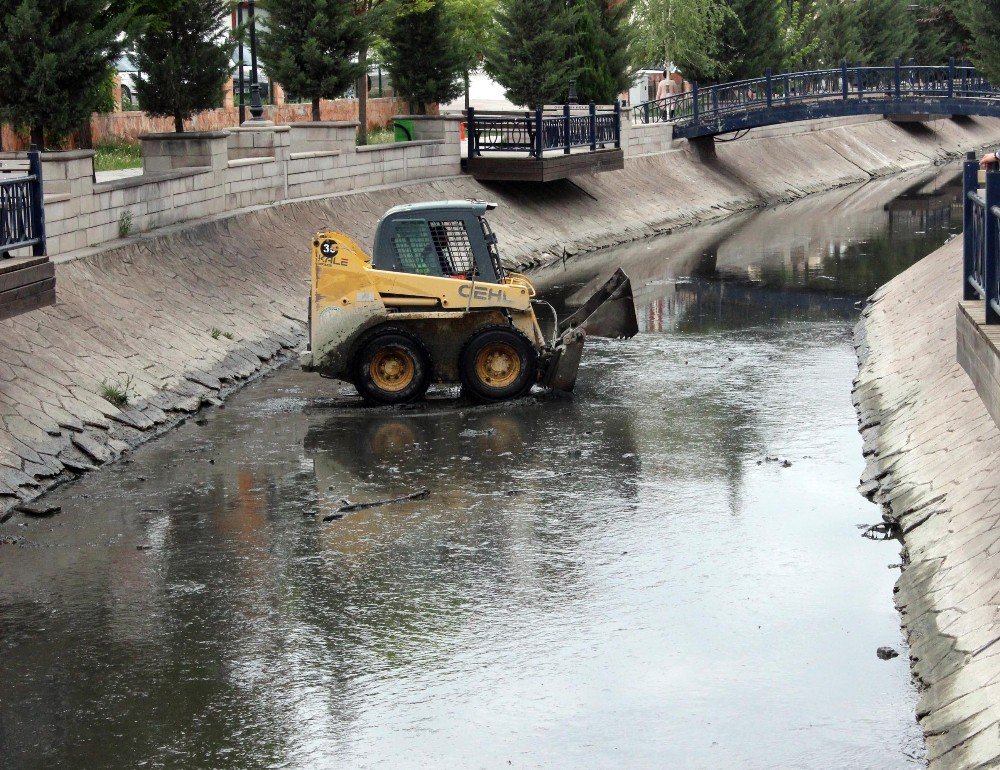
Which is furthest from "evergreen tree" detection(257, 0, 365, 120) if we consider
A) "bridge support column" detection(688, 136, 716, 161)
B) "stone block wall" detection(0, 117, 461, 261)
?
"bridge support column" detection(688, 136, 716, 161)

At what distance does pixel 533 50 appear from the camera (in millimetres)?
44250

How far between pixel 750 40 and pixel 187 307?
126ft

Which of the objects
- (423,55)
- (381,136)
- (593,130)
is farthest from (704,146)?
(423,55)

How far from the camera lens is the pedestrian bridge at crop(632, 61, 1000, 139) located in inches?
1864

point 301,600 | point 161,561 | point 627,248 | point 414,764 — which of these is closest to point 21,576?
point 161,561

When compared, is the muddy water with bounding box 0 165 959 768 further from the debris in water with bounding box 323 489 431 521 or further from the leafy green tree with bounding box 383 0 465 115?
the leafy green tree with bounding box 383 0 465 115

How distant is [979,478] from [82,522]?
7572mm

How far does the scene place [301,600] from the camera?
36.6 feet

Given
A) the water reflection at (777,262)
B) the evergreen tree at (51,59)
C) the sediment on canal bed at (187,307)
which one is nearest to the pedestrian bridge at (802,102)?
the water reflection at (777,262)

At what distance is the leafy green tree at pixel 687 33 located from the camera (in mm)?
53188

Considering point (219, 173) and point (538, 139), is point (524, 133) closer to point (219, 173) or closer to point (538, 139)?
point (538, 139)

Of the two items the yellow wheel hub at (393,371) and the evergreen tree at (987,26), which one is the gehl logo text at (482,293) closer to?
the yellow wheel hub at (393,371)

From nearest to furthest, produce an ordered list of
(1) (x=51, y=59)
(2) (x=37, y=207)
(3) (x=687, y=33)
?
1. (2) (x=37, y=207)
2. (1) (x=51, y=59)
3. (3) (x=687, y=33)

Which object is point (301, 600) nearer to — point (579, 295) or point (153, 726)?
point (153, 726)
